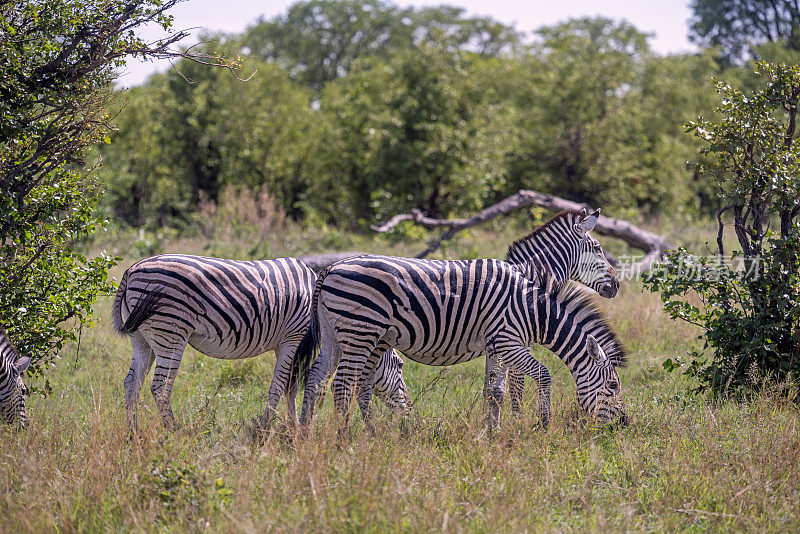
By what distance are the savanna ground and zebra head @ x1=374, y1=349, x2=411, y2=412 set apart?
0.25m

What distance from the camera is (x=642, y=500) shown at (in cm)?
429

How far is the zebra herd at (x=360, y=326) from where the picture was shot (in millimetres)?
5461

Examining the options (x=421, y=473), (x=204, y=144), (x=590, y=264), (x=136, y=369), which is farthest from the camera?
(x=204, y=144)

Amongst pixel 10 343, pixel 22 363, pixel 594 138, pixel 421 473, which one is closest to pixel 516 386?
pixel 421 473

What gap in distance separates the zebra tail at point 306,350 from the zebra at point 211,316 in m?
0.03

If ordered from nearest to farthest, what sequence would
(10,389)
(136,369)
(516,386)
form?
(10,389)
(136,369)
(516,386)

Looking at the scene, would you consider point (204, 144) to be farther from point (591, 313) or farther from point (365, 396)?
point (591, 313)

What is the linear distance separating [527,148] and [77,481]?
1815 cm

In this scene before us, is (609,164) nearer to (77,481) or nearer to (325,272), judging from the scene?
(325,272)

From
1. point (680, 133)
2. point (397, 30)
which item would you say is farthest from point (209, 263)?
point (397, 30)

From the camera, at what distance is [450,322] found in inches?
223

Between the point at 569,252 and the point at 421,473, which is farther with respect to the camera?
the point at 569,252

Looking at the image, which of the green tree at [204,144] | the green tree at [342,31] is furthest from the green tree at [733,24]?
the green tree at [204,144]

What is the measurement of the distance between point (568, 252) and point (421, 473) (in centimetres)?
357
